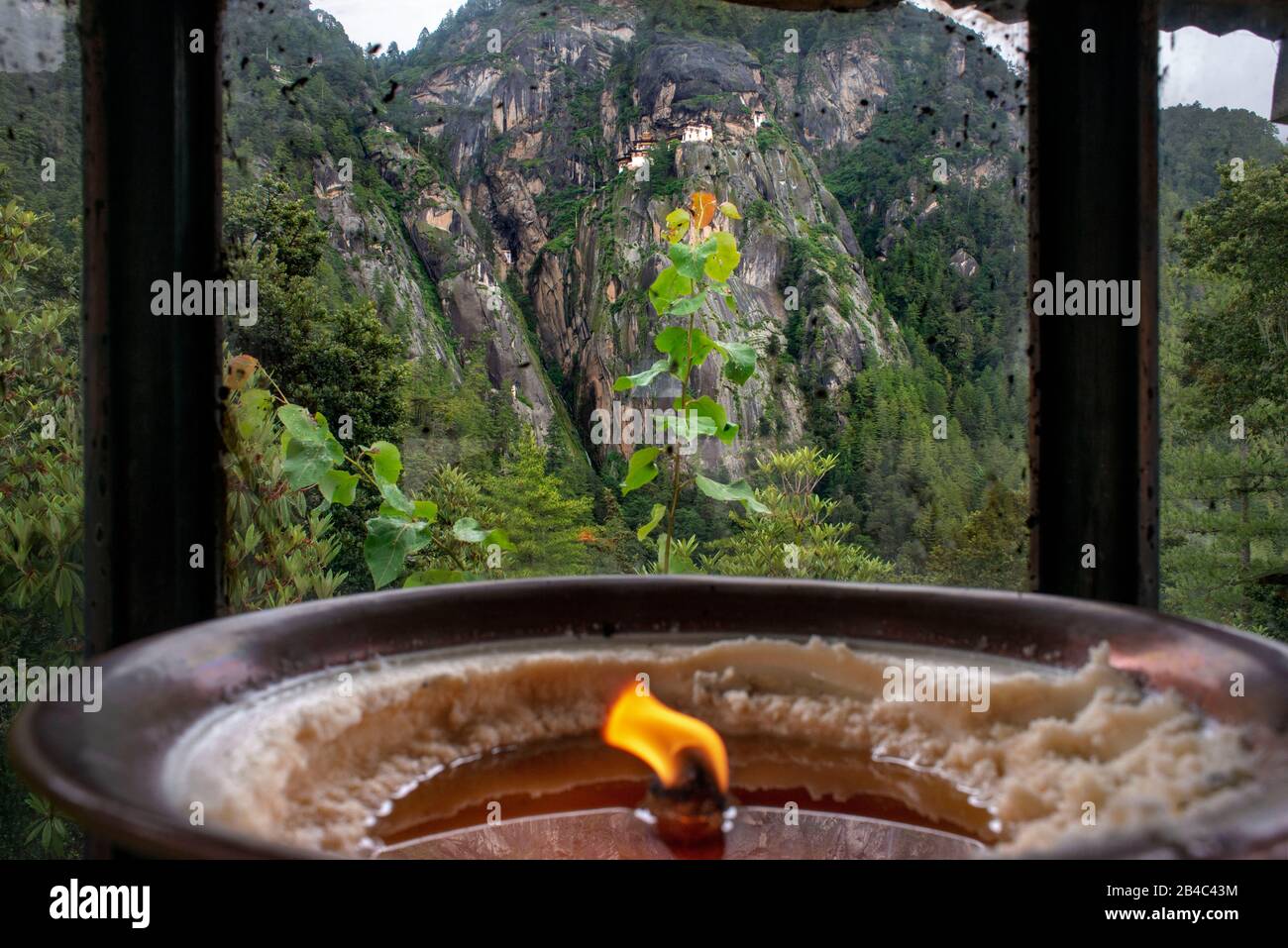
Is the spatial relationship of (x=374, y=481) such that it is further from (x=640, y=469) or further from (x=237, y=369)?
(x=640, y=469)

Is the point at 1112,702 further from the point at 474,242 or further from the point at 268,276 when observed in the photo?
the point at 474,242

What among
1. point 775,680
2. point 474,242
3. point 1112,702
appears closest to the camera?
point 1112,702

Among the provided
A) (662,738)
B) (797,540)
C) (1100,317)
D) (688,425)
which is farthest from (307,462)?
(797,540)

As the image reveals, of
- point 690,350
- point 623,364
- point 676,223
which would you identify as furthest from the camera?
point 623,364

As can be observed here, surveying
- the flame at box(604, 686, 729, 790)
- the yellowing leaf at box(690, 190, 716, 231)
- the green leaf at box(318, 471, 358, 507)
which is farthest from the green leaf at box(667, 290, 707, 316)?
the flame at box(604, 686, 729, 790)

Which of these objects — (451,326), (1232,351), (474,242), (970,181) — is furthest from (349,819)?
(474,242)

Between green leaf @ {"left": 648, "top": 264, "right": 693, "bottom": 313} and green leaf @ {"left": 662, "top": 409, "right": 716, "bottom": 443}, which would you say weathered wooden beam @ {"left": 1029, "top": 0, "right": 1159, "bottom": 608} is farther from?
green leaf @ {"left": 648, "top": 264, "right": 693, "bottom": 313}
